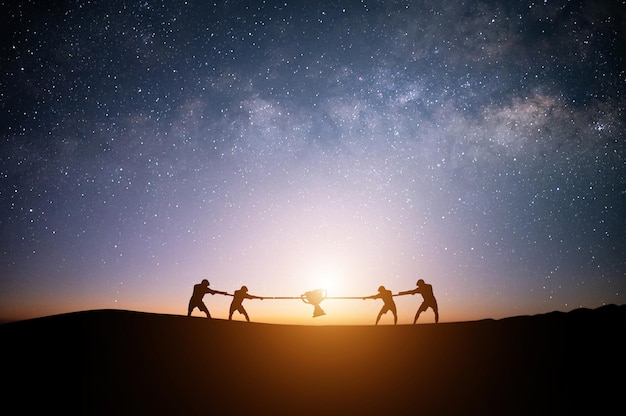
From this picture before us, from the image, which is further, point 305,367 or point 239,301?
point 239,301

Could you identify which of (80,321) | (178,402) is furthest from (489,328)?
(80,321)

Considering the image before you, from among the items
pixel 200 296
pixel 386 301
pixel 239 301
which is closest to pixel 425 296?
pixel 386 301

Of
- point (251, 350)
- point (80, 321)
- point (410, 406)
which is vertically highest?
point (80, 321)

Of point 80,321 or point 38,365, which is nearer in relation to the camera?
point 38,365

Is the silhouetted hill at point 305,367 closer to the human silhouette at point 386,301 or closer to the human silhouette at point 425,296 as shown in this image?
the human silhouette at point 425,296

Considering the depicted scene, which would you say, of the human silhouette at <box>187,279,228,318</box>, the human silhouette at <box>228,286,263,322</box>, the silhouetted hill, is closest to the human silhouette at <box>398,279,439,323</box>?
the silhouetted hill

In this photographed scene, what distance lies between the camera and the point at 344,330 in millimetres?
11961

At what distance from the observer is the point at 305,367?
29.8ft

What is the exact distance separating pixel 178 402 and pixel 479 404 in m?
6.86

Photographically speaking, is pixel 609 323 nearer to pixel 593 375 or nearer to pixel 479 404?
pixel 593 375

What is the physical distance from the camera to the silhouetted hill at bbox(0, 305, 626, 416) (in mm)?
7047

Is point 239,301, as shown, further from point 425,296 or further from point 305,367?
point 425,296

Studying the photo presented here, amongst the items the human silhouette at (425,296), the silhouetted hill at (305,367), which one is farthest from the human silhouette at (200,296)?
the human silhouette at (425,296)

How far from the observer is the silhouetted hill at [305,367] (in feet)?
23.1
